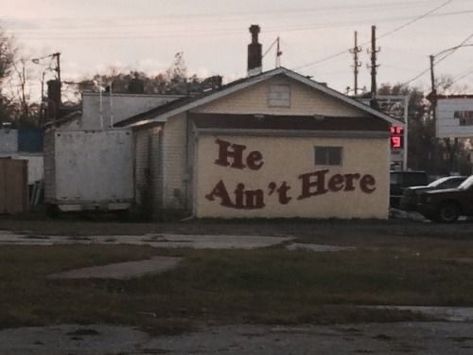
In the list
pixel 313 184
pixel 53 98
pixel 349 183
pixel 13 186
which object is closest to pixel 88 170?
pixel 13 186

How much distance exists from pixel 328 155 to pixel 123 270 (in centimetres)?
2138

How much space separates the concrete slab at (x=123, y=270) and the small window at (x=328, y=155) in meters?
19.2

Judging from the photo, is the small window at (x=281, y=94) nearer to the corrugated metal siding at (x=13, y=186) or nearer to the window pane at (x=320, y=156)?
the window pane at (x=320, y=156)

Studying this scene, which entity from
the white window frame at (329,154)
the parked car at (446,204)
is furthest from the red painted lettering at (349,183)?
the parked car at (446,204)

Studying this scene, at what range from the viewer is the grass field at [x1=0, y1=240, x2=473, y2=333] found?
40.8ft

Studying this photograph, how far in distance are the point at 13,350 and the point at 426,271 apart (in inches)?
339

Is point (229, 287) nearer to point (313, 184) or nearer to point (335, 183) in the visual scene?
point (313, 184)

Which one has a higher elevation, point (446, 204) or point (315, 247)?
point (446, 204)

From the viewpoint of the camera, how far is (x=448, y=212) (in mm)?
36844

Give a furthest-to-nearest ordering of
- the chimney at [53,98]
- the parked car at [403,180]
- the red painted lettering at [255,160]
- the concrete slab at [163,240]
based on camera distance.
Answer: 1. the chimney at [53,98]
2. the parked car at [403,180]
3. the red painted lettering at [255,160]
4. the concrete slab at [163,240]

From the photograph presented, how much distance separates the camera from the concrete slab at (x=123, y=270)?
15.3 metres

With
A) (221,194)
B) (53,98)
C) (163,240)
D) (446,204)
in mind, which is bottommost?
(163,240)

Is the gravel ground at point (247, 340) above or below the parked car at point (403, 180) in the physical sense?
below

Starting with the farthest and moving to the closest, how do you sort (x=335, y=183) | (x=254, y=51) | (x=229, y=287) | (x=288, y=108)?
(x=254, y=51), (x=288, y=108), (x=335, y=183), (x=229, y=287)
